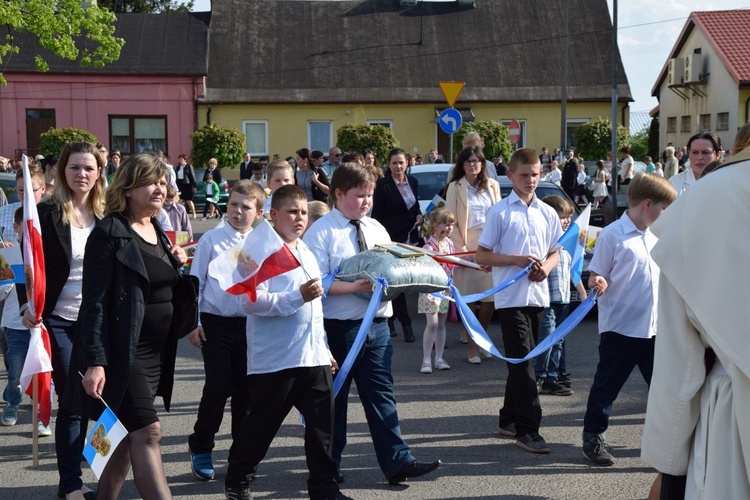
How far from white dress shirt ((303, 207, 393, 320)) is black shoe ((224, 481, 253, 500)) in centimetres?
106

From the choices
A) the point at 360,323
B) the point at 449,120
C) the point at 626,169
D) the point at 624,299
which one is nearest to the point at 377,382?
the point at 360,323

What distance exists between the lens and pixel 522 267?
6.57m

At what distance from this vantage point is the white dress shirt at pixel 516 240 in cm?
659

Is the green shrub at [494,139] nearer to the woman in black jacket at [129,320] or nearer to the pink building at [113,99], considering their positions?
the pink building at [113,99]

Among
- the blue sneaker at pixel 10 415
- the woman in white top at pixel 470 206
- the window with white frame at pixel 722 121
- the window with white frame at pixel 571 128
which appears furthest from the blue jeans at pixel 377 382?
the window with white frame at pixel 722 121

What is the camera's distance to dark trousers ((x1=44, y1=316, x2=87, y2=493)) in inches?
212

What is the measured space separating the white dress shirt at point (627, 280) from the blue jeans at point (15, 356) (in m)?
4.19

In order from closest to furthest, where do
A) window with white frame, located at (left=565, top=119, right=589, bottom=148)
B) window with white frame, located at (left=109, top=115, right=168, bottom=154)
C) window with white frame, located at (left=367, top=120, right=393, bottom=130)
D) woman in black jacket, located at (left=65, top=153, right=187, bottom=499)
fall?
woman in black jacket, located at (left=65, top=153, right=187, bottom=499), window with white frame, located at (left=109, top=115, right=168, bottom=154), window with white frame, located at (left=367, top=120, right=393, bottom=130), window with white frame, located at (left=565, top=119, right=589, bottom=148)

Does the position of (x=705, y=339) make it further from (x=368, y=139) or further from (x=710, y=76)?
(x=710, y=76)

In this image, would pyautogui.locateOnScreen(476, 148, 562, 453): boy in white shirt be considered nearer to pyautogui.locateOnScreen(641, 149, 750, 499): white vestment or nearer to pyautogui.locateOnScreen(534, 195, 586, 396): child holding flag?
pyautogui.locateOnScreen(534, 195, 586, 396): child holding flag

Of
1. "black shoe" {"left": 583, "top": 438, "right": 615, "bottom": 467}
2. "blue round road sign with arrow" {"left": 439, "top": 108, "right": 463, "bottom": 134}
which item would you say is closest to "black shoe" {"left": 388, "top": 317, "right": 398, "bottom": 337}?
"black shoe" {"left": 583, "top": 438, "right": 615, "bottom": 467}

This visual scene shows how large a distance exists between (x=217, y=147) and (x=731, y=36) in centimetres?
2464

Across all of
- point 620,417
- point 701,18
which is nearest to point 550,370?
point 620,417

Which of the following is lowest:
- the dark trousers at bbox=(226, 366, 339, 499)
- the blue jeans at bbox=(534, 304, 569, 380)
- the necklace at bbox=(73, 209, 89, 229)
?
the blue jeans at bbox=(534, 304, 569, 380)
